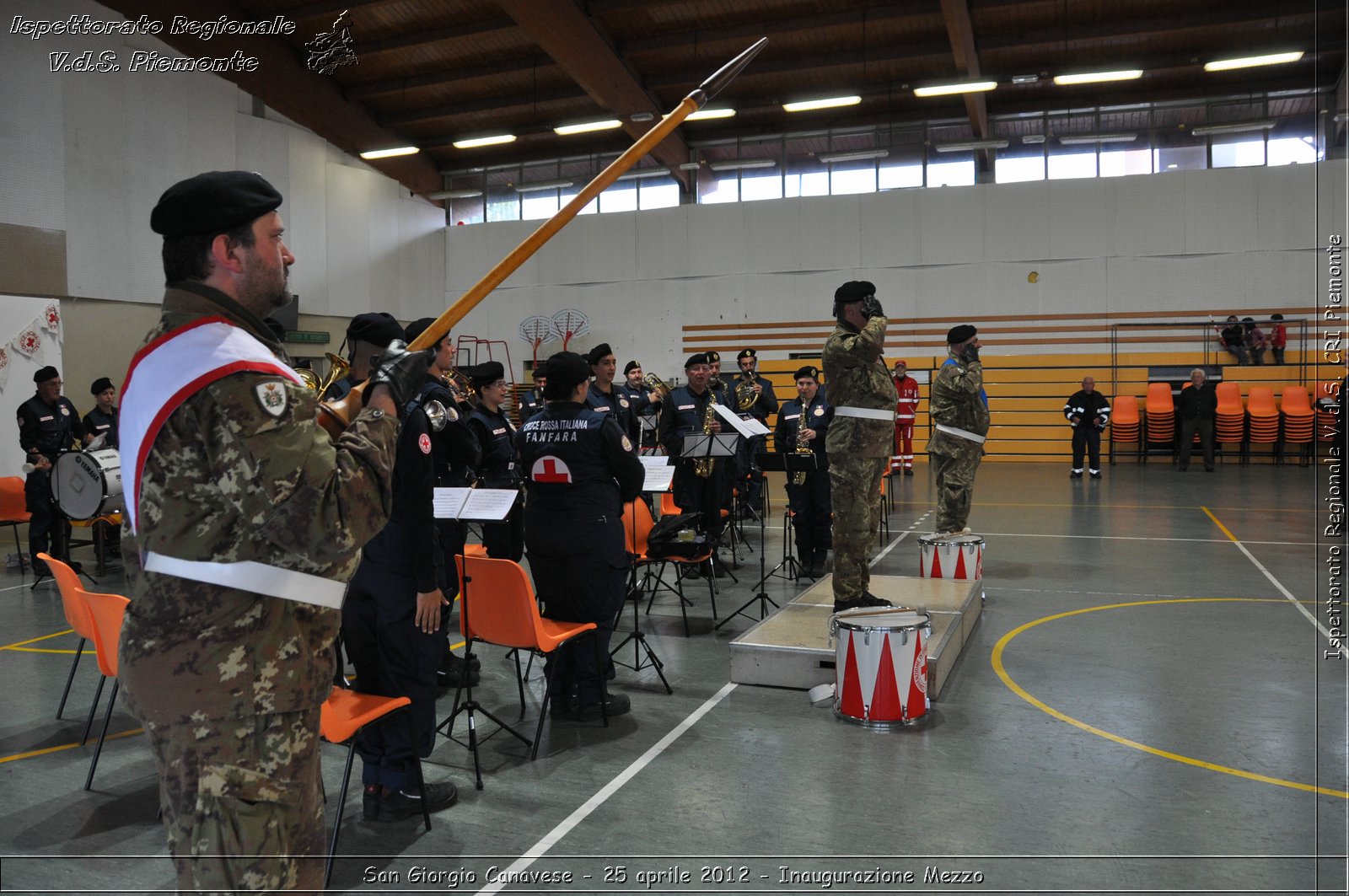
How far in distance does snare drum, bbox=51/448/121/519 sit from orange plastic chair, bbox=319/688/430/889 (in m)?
5.29

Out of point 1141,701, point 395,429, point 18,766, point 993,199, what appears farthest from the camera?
point 993,199

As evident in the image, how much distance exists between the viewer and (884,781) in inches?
162

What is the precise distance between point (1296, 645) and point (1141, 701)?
6.08ft

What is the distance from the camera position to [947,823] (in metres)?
3.69

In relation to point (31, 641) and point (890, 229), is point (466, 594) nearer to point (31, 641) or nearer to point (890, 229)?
point (31, 641)

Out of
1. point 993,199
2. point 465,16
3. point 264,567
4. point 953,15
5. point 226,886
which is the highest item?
point 465,16

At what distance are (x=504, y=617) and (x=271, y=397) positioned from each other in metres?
2.99

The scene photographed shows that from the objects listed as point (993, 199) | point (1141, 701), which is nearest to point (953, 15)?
point (993, 199)

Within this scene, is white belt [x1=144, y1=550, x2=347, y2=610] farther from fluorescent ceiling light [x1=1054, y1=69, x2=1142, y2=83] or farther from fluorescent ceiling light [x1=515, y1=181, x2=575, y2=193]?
fluorescent ceiling light [x1=515, y1=181, x2=575, y2=193]

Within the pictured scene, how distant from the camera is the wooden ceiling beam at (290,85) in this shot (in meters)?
16.0

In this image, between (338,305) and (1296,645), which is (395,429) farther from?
(338,305)

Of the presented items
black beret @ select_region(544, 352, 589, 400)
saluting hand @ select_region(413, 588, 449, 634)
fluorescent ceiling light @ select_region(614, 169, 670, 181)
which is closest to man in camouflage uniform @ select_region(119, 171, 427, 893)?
saluting hand @ select_region(413, 588, 449, 634)

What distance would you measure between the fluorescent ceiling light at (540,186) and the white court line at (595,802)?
64.8 ft

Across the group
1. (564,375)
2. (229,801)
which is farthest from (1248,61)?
(229,801)
